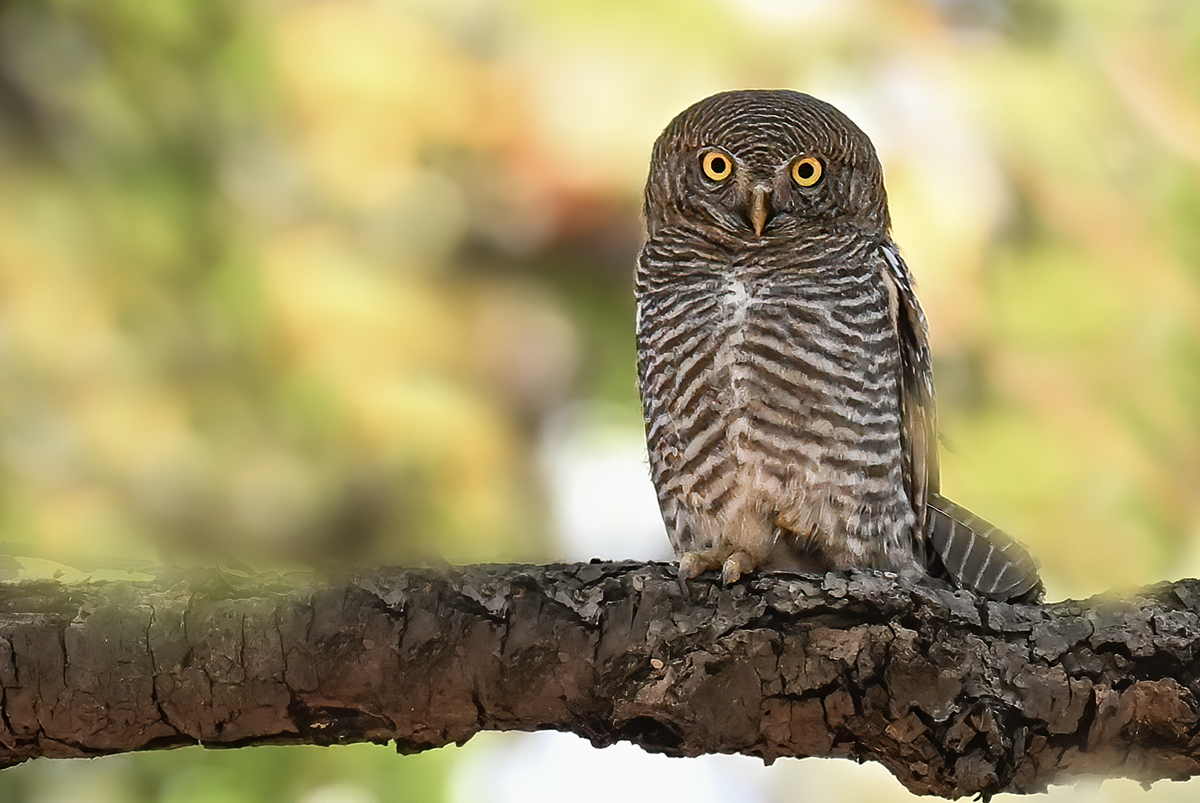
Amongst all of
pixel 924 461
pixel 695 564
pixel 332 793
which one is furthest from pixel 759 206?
pixel 332 793

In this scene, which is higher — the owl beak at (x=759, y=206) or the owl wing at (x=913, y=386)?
the owl beak at (x=759, y=206)

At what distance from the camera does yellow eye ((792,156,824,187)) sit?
7.32 feet

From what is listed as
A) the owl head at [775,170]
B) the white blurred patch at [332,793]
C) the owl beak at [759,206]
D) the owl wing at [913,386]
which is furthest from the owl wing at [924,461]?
the white blurred patch at [332,793]

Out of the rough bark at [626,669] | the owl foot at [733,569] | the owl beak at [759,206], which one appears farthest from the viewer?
the owl beak at [759,206]

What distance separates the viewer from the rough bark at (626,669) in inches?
67.4

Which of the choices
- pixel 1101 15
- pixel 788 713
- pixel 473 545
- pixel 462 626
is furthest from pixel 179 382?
pixel 1101 15

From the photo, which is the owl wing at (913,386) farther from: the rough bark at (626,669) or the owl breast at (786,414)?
the rough bark at (626,669)

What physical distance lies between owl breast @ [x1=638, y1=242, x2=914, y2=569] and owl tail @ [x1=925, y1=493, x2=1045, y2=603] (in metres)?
0.09

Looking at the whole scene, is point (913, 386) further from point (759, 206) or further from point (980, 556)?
point (759, 206)

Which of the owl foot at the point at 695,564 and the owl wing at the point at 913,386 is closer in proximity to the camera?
the owl foot at the point at 695,564

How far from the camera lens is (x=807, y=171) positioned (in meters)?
2.25

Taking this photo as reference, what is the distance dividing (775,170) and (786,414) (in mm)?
452

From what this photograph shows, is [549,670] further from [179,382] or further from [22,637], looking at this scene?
[179,382]

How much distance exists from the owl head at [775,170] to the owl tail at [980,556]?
56 cm
